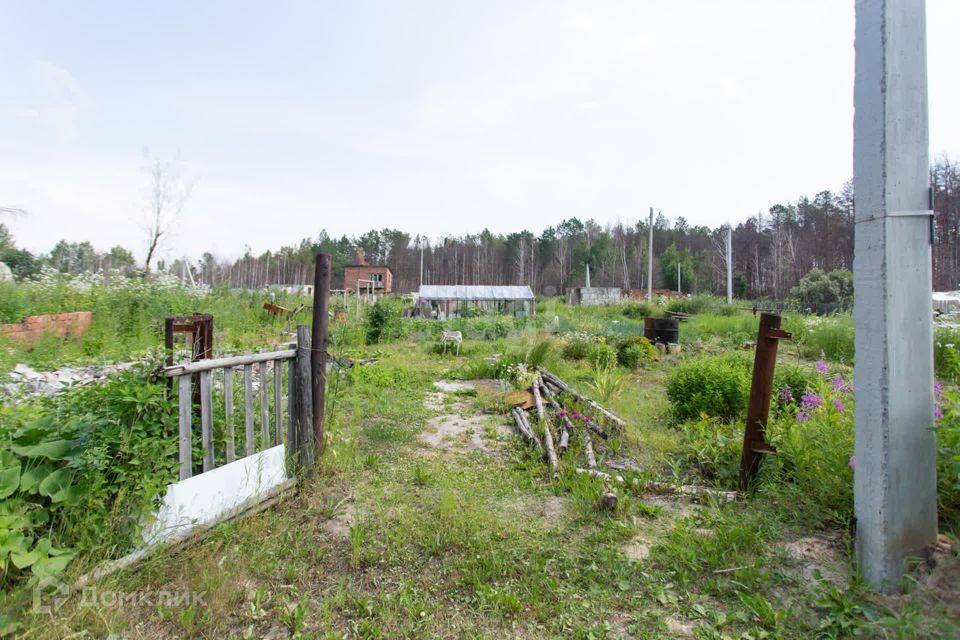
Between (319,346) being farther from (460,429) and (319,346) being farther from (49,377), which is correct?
(49,377)

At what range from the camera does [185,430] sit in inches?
A: 94.3

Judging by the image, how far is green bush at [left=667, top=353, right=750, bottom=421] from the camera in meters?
4.86

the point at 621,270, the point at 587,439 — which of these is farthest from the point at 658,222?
the point at 587,439

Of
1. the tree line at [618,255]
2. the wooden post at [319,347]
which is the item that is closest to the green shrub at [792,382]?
the wooden post at [319,347]

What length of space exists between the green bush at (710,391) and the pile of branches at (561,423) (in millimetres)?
817

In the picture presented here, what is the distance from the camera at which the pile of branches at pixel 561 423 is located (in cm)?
408

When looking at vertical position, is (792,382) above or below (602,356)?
above

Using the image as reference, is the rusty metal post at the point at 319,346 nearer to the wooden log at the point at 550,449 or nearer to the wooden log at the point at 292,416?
the wooden log at the point at 292,416

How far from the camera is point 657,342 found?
11375mm

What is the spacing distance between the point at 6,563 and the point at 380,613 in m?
1.53

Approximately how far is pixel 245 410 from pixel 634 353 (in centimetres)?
794

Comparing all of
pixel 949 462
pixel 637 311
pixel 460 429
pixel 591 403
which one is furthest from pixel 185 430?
pixel 637 311

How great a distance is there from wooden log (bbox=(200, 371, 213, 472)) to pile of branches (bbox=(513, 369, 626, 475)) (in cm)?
255

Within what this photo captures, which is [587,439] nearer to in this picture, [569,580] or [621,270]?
[569,580]
